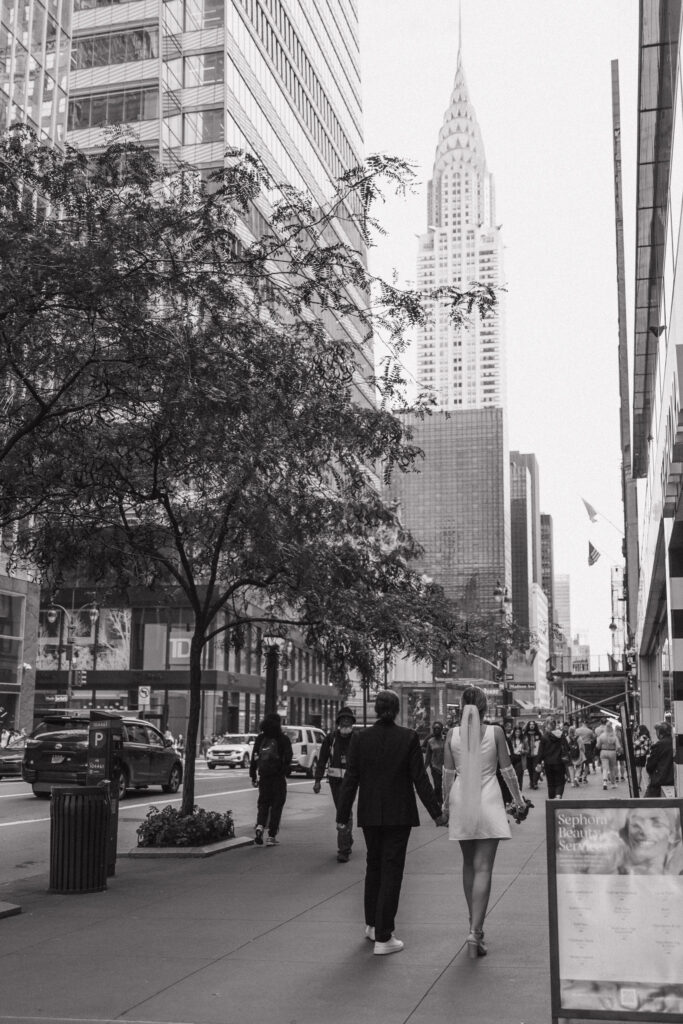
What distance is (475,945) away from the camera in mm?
7559

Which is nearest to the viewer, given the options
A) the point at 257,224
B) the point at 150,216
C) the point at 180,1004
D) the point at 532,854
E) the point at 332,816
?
the point at 180,1004

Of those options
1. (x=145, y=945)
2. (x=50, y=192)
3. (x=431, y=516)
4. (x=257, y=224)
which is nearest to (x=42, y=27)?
(x=257, y=224)

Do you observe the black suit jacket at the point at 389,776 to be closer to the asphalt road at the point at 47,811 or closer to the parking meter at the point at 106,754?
the parking meter at the point at 106,754

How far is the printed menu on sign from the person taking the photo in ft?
17.2

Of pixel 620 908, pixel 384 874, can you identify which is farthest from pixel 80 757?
pixel 620 908

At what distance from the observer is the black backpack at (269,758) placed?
14656 mm

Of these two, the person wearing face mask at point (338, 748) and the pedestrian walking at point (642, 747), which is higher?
the person wearing face mask at point (338, 748)

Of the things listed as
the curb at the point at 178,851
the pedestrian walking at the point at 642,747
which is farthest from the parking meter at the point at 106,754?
the pedestrian walking at the point at 642,747

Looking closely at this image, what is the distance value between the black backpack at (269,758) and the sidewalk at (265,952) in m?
1.99

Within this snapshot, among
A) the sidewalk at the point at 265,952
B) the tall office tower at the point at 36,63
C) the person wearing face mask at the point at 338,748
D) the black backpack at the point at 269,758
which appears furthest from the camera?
the tall office tower at the point at 36,63

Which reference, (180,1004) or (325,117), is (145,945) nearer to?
(180,1004)

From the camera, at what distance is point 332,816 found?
21.5m

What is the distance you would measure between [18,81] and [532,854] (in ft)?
135

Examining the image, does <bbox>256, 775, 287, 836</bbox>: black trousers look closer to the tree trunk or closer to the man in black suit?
the tree trunk
